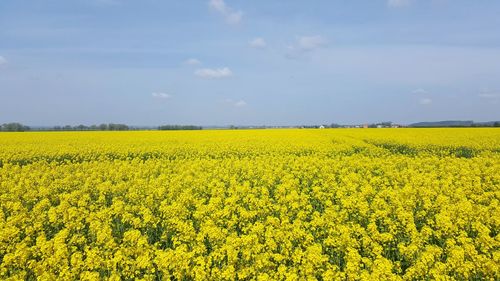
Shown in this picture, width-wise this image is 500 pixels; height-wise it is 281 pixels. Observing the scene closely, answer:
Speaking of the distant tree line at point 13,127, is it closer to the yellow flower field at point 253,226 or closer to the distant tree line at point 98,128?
the distant tree line at point 98,128

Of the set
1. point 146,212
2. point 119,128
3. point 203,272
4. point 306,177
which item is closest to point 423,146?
point 306,177

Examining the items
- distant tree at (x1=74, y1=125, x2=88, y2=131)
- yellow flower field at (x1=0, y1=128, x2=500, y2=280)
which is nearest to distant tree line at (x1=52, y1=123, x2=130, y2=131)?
distant tree at (x1=74, y1=125, x2=88, y2=131)

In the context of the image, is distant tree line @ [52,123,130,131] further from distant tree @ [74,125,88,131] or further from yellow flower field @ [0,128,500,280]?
yellow flower field @ [0,128,500,280]

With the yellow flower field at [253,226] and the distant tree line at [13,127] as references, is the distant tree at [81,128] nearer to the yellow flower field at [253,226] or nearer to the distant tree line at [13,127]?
the distant tree line at [13,127]

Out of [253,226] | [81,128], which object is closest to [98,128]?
[81,128]

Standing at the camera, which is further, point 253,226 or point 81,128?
point 81,128

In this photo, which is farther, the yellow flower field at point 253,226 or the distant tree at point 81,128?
the distant tree at point 81,128

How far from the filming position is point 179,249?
18.7 feet

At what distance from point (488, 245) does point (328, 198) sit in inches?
172

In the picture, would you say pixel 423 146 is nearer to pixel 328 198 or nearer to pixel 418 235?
pixel 328 198

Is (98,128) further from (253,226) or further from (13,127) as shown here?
(253,226)

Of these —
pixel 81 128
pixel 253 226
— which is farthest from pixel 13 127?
pixel 253 226

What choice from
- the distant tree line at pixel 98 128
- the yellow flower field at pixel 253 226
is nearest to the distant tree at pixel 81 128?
the distant tree line at pixel 98 128

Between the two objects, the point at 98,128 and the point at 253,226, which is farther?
the point at 98,128
